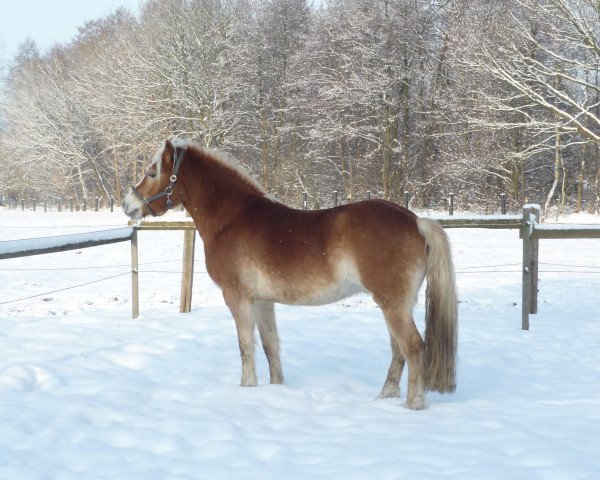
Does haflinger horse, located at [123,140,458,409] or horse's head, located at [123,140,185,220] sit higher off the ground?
horse's head, located at [123,140,185,220]

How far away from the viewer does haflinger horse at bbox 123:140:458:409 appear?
3.93 m

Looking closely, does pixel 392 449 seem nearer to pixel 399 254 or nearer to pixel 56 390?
pixel 399 254

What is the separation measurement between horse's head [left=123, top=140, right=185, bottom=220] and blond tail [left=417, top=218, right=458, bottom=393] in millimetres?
2060

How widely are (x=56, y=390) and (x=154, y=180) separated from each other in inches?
70.3

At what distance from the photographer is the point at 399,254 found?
12.8 ft

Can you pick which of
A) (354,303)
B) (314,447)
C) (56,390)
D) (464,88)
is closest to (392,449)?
(314,447)

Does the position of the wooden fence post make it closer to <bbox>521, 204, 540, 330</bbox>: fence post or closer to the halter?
the halter

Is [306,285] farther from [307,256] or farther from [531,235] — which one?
[531,235]

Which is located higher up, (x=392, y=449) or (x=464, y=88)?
(x=464, y=88)

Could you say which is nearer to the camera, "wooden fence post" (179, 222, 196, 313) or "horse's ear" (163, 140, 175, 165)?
"horse's ear" (163, 140, 175, 165)

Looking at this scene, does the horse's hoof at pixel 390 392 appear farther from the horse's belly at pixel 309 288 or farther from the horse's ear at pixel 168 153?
the horse's ear at pixel 168 153

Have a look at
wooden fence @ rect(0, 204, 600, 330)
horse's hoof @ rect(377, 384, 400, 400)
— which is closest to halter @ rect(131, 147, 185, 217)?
wooden fence @ rect(0, 204, 600, 330)

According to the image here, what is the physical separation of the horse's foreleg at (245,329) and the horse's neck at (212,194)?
584mm

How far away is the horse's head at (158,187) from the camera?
4684 mm
